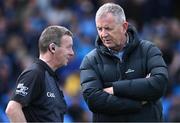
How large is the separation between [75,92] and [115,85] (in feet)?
18.1

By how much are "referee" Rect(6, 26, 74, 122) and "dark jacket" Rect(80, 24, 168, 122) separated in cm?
31

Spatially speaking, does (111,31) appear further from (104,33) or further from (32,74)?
(32,74)

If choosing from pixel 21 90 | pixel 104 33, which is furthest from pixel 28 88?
pixel 104 33

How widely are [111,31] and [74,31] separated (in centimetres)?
694

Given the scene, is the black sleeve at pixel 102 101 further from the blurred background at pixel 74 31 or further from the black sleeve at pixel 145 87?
the blurred background at pixel 74 31

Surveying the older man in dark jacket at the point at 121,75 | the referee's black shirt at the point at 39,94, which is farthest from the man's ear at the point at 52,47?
the older man in dark jacket at the point at 121,75

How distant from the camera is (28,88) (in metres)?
6.40

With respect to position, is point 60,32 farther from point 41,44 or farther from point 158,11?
point 158,11

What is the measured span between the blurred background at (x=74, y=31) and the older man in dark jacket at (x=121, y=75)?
14.4 ft

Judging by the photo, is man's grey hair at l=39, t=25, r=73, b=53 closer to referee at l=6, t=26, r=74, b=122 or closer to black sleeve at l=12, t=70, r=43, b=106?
referee at l=6, t=26, r=74, b=122

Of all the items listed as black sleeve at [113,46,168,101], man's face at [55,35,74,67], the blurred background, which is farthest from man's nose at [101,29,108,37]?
the blurred background

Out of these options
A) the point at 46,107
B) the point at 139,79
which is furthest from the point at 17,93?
the point at 139,79

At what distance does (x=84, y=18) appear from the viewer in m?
14.2

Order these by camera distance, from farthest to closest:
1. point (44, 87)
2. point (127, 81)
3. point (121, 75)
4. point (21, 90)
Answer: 1. point (121, 75)
2. point (127, 81)
3. point (44, 87)
4. point (21, 90)
